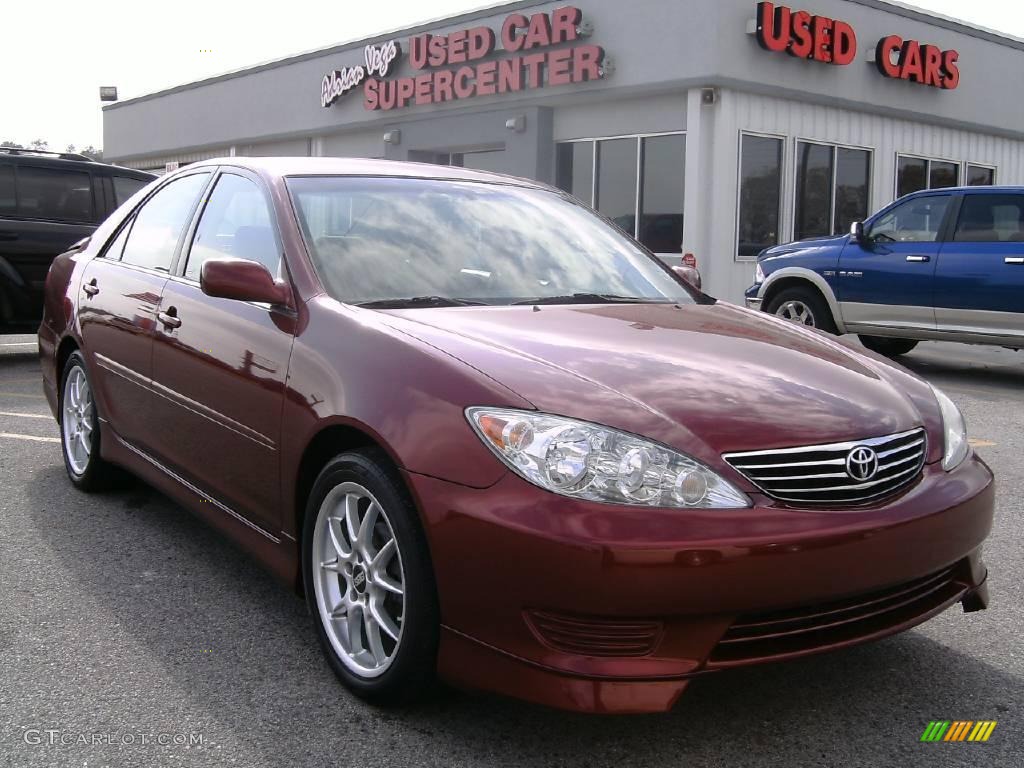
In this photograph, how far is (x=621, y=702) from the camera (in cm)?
243

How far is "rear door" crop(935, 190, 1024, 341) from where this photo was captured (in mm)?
9578

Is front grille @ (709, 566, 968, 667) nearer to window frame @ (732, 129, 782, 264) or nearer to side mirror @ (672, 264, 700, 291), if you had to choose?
side mirror @ (672, 264, 700, 291)

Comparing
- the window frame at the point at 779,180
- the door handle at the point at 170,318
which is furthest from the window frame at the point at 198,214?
the window frame at the point at 779,180

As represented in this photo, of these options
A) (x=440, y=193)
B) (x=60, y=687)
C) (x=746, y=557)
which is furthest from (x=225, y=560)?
(x=746, y=557)

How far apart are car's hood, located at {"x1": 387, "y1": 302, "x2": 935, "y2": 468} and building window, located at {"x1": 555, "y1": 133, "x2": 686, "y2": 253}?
13.6 metres

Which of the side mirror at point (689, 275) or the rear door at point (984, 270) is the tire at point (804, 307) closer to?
the rear door at point (984, 270)

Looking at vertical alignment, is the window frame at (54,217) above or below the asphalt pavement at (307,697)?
above

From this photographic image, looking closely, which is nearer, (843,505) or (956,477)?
(843,505)

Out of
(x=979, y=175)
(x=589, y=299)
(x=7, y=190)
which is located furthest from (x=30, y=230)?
(x=979, y=175)

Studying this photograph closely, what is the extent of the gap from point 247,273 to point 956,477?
2.15 meters

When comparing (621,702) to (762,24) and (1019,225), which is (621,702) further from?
(762,24)

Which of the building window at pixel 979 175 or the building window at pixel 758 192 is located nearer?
the building window at pixel 758 192

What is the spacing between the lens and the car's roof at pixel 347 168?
3924mm

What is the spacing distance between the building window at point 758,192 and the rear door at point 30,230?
1003 centimetres
